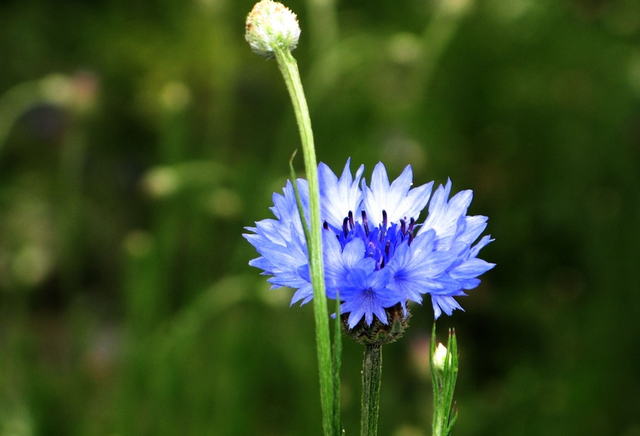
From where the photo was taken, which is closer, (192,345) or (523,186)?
(192,345)

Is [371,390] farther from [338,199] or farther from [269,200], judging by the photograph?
[269,200]

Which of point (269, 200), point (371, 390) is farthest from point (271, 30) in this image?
point (269, 200)

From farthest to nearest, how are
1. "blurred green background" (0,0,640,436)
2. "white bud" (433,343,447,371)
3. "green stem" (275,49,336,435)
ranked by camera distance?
"blurred green background" (0,0,640,436) < "white bud" (433,343,447,371) < "green stem" (275,49,336,435)

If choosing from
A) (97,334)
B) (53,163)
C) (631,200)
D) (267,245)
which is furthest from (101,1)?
(267,245)

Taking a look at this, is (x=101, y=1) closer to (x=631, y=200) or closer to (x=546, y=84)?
(x=546, y=84)

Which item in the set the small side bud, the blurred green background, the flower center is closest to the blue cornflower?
the flower center

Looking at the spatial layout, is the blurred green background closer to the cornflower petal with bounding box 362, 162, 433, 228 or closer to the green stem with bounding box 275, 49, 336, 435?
the cornflower petal with bounding box 362, 162, 433, 228

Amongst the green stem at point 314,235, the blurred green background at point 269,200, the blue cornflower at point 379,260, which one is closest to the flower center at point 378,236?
the blue cornflower at point 379,260
